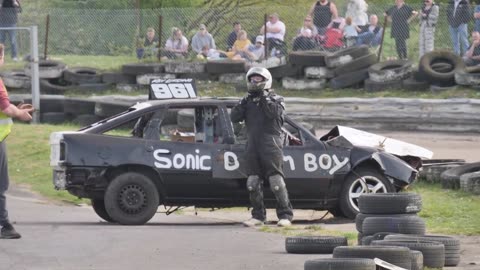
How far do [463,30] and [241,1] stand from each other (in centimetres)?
1326

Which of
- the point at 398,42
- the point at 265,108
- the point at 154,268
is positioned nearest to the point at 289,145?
the point at 265,108

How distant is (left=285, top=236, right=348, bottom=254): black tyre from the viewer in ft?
35.9

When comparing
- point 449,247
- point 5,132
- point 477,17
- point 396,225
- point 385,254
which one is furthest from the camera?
point 477,17

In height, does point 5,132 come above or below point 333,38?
below

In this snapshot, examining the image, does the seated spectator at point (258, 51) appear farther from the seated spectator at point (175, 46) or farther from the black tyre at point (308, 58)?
the seated spectator at point (175, 46)

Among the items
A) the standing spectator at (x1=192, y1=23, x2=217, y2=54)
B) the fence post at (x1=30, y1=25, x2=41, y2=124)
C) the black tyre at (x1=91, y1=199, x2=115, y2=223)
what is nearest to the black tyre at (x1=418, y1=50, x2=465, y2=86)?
the standing spectator at (x1=192, y1=23, x2=217, y2=54)

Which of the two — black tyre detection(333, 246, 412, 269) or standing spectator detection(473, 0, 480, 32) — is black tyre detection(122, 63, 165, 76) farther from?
black tyre detection(333, 246, 412, 269)

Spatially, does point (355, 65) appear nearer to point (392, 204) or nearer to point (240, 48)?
point (240, 48)

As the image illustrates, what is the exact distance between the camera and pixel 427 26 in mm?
25641

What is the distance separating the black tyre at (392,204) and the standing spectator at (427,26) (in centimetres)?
1445

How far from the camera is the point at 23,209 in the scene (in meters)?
15.5

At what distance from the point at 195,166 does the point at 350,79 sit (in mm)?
11932

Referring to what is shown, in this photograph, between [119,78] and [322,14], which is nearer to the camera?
[322,14]

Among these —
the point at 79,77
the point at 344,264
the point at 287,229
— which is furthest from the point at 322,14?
the point at 344,264
